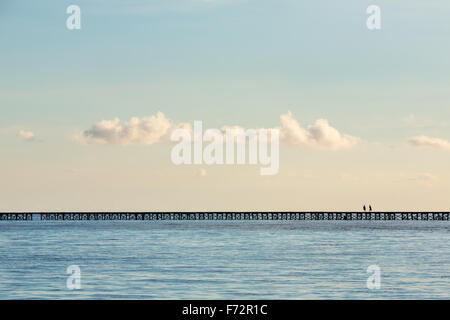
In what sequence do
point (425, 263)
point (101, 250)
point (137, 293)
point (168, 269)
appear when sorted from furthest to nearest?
1. point (101, 250)
2. point (425, 263)
3. point (168, 269)
4. point (137, 293)

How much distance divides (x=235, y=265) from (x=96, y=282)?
11.2 meters

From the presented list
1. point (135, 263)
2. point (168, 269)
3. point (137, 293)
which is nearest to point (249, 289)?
point (137, 293)

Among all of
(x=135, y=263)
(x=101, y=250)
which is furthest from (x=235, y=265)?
(x=101, y=250)

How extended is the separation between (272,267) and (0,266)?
16.7 meters

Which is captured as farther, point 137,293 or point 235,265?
point 235,265

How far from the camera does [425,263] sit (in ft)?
144
